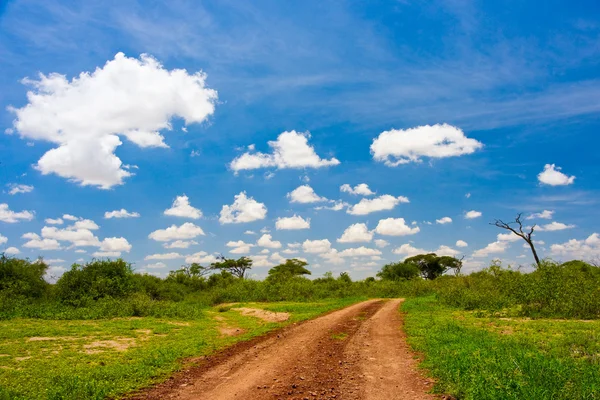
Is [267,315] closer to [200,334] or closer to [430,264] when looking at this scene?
[200,334]

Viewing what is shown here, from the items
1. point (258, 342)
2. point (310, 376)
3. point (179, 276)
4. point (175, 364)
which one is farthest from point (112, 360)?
point (179, 276)

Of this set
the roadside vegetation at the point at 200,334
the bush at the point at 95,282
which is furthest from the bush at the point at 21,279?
the bush at the point at 95,282

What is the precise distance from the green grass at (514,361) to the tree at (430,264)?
65101 mm

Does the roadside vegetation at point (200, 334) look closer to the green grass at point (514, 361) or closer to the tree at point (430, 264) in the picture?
the green grass at point (514, 361)

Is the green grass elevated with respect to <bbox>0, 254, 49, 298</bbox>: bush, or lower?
lower

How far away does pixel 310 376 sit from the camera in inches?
373

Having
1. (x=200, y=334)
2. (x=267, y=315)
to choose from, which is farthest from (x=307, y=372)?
(x=267, y=315)

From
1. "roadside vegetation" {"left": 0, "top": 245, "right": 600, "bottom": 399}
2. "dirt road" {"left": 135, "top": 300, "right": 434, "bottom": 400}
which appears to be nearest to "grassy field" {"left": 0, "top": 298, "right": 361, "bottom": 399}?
"roadside vegetation" {"left": 0, "top": 245, "right": 600, "bottom": 399}

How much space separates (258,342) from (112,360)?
5.40 metres

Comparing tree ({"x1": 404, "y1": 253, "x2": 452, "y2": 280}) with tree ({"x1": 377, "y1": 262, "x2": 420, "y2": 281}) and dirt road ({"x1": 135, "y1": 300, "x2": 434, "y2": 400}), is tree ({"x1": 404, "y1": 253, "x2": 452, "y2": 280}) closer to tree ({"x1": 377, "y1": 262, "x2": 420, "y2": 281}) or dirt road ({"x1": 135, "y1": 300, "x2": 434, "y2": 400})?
tree ({"x1": 377, "y1": 262, "x2": 420, "y2": 281})

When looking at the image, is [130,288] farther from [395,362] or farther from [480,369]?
[480,369]

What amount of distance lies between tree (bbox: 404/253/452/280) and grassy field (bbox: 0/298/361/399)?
64.5 metres

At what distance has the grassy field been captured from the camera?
877cm

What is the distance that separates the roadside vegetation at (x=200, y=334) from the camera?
27.0ft
